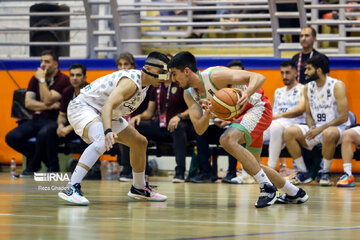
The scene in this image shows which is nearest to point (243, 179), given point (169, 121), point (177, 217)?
point (169, 121)

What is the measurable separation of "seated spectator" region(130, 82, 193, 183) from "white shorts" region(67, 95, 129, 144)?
3849 millimetres

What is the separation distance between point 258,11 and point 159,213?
27.5ft

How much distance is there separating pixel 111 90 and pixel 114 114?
0.24 metres

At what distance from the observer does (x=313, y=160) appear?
11273mm

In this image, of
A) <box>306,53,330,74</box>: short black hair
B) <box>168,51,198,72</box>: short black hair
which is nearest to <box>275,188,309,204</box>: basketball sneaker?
<box>168,51,198,72</box>: short black hair

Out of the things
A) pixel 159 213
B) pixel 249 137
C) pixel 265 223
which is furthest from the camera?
pixel 249 137

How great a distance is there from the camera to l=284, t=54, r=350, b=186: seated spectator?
10445 mm

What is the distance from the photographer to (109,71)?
1315 centimetres

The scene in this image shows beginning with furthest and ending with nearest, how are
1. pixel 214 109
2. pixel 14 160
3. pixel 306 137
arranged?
pixel 14 160, pixel 306 137, pixel 214 109

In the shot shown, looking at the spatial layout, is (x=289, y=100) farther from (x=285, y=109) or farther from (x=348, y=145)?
(x=348, y=145)

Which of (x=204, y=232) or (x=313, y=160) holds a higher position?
(x=204, y=232)

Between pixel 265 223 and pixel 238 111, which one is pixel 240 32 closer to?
pixel 238 111

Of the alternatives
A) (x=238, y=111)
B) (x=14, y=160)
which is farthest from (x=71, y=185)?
(x=14, y=160)

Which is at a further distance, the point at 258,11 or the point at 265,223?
the point at 258,11
